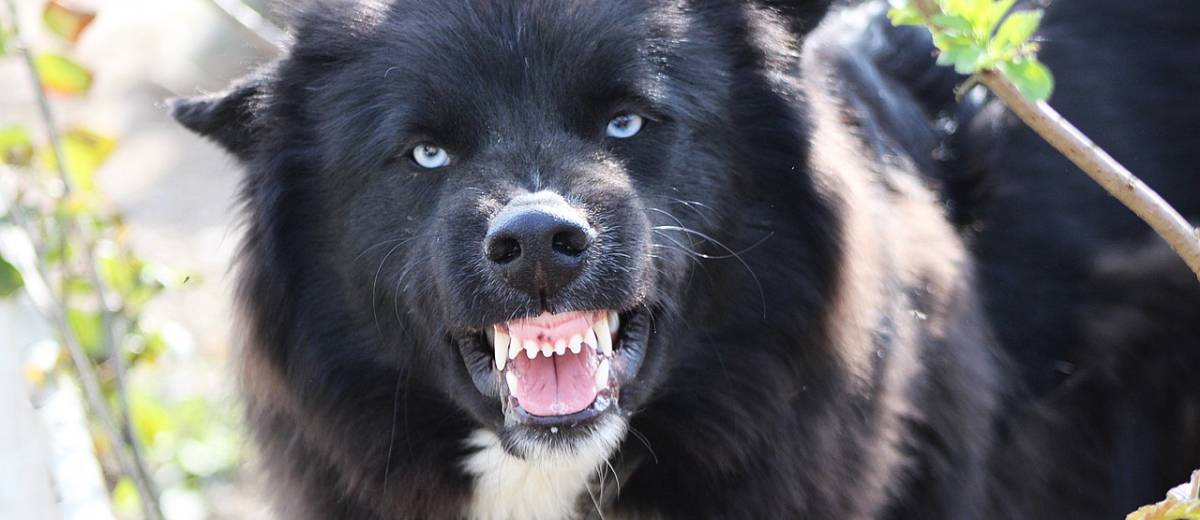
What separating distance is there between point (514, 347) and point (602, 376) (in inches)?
7.5

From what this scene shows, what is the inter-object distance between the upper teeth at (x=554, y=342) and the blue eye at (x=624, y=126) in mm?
369

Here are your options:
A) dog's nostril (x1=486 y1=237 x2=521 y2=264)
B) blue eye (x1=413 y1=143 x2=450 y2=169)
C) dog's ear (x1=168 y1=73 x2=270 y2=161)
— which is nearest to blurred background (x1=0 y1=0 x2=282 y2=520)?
dog's ear (x1=168 y1=73 x2=270 y2=161)

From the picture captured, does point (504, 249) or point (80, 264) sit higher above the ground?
point (504, 249)

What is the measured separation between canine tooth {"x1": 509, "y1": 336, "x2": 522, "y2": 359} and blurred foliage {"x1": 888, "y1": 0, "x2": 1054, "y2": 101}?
113 centimetres

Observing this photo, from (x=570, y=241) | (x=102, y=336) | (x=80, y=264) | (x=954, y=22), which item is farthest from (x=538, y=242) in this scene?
(x=80, y=264)

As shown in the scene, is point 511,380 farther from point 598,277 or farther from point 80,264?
point 80,264

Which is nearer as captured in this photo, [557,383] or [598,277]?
[598,277]

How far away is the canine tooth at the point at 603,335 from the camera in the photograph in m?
2.83

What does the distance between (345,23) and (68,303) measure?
171 centimetres

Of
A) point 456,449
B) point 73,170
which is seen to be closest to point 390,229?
point 456,449

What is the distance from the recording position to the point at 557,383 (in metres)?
2.81

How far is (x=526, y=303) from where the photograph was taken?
268 centimetres

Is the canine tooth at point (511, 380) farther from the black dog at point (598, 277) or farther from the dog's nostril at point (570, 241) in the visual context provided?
the dog's nostril at point (570, 241)

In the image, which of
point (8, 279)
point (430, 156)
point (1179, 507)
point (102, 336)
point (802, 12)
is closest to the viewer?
point (1179, 507)
